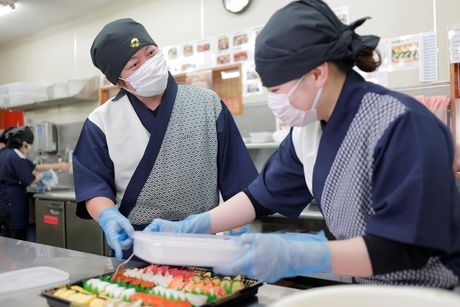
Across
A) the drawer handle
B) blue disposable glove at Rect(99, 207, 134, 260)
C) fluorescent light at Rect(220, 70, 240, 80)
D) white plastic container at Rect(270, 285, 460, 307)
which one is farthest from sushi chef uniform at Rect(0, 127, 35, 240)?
white plastic container at Rect(270, 285, 460, 307)

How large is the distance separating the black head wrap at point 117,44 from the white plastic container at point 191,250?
902 millimetres

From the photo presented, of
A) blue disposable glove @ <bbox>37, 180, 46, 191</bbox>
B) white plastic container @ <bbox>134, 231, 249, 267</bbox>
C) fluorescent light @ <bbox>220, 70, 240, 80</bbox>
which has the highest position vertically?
fluorescent light @ <bbox>220, 70, 240, 80</bbox>

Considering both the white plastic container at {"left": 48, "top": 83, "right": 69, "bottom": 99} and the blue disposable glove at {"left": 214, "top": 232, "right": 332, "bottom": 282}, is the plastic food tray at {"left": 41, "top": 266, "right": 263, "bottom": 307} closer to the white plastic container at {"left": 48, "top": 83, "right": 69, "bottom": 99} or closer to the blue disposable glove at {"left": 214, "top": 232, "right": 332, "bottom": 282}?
the blue disposable glove at {"left": 214, "top": 232, "right": 332, "bottom": 282}

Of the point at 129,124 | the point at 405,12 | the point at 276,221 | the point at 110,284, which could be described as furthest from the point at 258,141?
the point at 110,284

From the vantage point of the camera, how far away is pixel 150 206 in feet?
5.41

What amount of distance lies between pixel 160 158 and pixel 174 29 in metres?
2.84

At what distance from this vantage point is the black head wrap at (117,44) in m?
1.58

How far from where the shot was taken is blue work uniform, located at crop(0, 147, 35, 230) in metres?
4.32

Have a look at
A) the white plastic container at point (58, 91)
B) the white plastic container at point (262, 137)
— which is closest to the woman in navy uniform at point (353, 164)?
the white plastic container at point (262, 137)

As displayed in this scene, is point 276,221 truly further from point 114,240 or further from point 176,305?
point 176,305

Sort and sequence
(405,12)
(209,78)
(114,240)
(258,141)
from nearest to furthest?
(114,240), (405,12), (258,141), (209,78)

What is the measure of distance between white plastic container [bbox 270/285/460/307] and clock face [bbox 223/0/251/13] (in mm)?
3313

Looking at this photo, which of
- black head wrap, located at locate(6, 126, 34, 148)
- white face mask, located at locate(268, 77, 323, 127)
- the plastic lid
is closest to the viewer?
white face mask, located at locate(268, 77, 323, 127)

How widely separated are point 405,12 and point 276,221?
1.87 m
